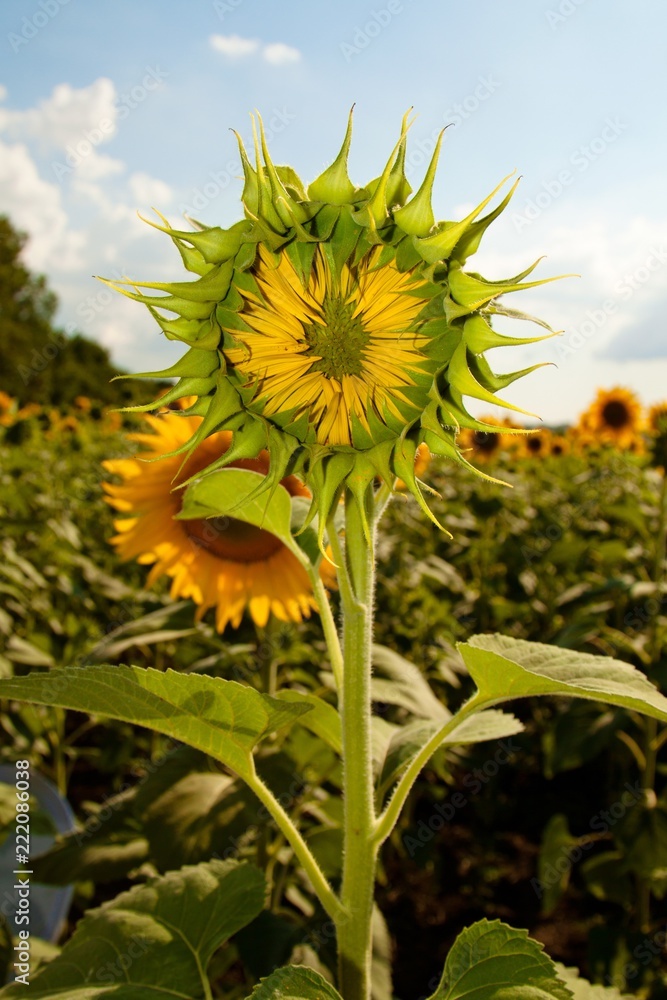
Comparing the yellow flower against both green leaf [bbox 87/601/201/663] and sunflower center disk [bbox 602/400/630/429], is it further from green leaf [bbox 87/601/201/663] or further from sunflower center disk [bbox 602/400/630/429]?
sunflower center disk [bbox 602/400/630/429]

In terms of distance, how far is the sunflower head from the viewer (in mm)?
808

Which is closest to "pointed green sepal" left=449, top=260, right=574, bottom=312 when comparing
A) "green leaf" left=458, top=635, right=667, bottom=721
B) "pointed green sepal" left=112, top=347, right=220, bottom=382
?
"pointed green sepal" left=112, top=347, right=220, bottom=382

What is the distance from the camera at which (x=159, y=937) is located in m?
1.25

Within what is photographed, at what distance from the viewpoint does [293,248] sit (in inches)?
32.7

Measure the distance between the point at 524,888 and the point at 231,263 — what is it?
387 cm

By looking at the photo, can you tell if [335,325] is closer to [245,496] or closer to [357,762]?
[245,496]

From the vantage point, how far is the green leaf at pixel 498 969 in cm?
97

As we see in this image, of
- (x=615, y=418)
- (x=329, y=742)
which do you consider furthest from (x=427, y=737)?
(x=615, y=418)

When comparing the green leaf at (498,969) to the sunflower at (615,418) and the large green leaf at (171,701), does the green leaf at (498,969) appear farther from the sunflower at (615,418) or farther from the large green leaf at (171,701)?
the sunflower at (615,418)

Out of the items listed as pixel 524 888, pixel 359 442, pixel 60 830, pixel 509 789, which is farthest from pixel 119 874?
pixel 509 789

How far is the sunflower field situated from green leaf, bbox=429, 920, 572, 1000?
0.21 meters

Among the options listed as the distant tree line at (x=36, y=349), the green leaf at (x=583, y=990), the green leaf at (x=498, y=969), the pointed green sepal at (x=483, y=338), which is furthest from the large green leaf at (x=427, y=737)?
the distant tree line at (x=36, y=349)

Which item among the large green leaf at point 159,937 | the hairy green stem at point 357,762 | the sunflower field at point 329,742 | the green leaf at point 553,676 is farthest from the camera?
the sunflower field at point 329,742

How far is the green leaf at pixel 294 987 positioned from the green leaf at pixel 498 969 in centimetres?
17
